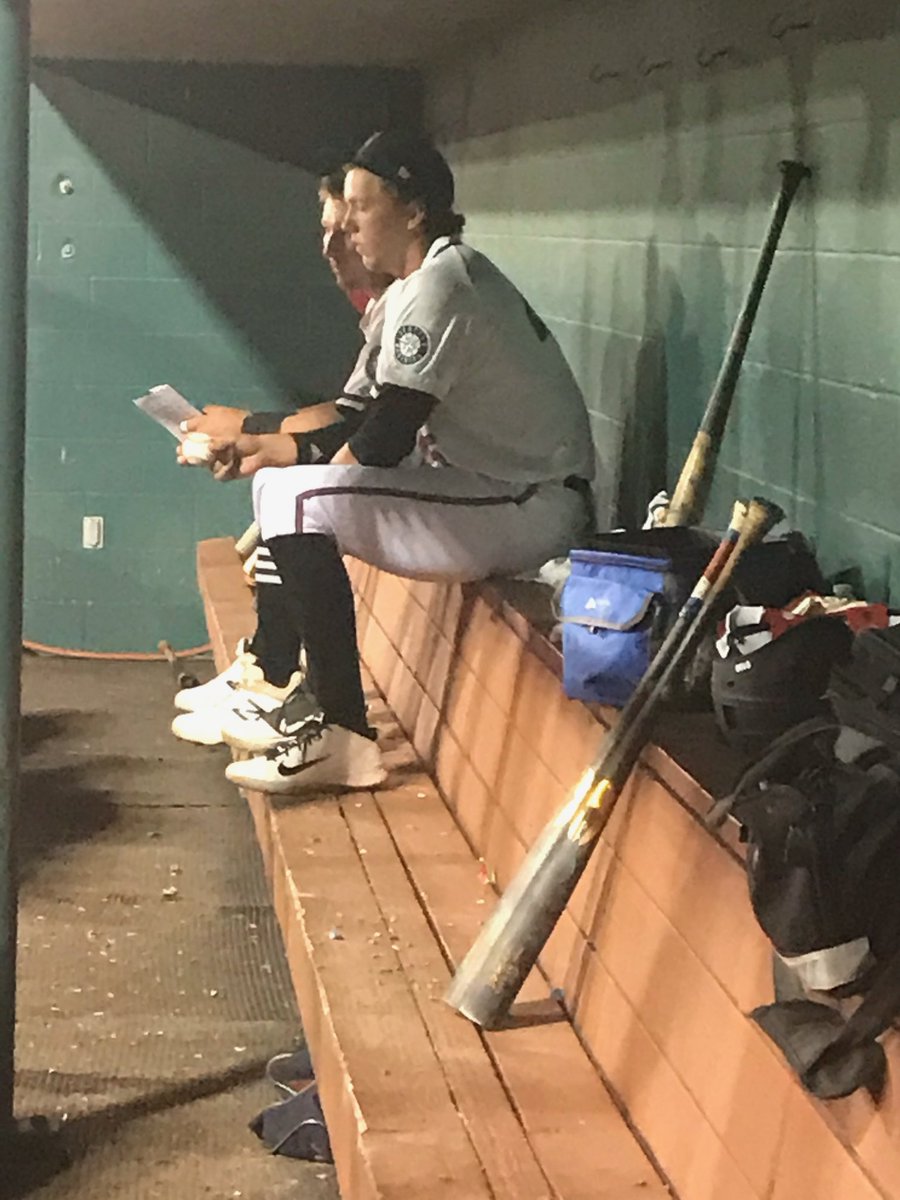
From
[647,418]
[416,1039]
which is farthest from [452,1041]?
[647,418]

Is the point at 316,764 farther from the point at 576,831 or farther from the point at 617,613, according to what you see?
the point at 576,831

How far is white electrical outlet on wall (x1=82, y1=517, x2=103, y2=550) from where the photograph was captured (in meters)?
5.11

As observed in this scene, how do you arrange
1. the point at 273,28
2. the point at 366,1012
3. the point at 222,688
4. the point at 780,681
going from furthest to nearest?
the point at 273,28, the point at 222,688, the point at 366,1012, the point at 780,681

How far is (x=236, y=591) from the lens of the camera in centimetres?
416

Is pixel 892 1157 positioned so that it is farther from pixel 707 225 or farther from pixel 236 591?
pixel 236 591

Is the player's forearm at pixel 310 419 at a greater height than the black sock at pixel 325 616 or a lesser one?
greater

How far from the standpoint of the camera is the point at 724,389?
2.41 m

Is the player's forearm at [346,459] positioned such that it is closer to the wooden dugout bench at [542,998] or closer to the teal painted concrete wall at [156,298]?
the wooden dugout bench at [542,998]

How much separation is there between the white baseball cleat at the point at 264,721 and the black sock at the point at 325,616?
1.9 inches

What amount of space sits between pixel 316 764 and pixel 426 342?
0.69m

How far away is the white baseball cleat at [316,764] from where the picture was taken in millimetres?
2648

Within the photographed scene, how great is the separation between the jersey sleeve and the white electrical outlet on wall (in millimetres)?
2644

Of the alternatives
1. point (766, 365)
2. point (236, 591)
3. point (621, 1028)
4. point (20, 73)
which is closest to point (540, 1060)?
point (621, 1028)

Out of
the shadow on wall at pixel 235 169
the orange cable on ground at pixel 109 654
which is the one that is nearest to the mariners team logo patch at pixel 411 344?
the shadow on wall at pixel 235 169
